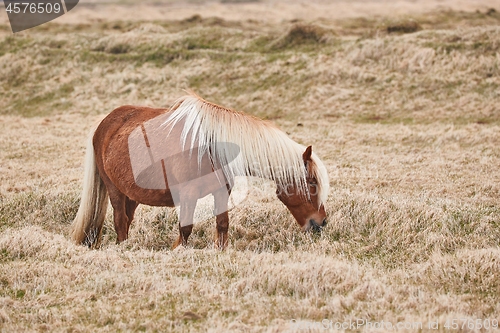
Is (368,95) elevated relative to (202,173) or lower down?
lower down

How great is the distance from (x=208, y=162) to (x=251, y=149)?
18.7 inches

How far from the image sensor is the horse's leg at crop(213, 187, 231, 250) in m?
5.56

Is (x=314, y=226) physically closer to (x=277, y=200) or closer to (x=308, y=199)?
(x=308, y=199)

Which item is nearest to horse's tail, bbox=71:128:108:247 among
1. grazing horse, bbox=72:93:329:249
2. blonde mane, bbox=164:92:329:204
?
grazing horse, bbox=72:93:329:249

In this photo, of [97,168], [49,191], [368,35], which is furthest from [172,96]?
[97,168]

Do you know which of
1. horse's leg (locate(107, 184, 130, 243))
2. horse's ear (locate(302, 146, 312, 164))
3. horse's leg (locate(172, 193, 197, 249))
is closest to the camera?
horse's ear (locate(302, 146, 312, 164))

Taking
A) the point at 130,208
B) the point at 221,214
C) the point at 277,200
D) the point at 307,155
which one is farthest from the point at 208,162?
the point at 277,200

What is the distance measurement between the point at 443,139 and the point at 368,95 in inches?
196

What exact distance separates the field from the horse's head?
13.7 inches

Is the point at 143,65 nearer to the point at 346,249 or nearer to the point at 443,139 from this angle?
the point at 443,139

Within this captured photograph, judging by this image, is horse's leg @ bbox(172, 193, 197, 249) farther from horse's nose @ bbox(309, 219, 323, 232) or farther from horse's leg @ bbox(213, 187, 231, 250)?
horse's nose @ bbox(309, 219, 323, 232)

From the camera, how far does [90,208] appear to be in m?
→ 6.43

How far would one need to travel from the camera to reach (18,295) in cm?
453

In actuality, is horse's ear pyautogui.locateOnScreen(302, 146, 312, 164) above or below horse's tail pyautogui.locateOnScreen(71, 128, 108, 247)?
above
